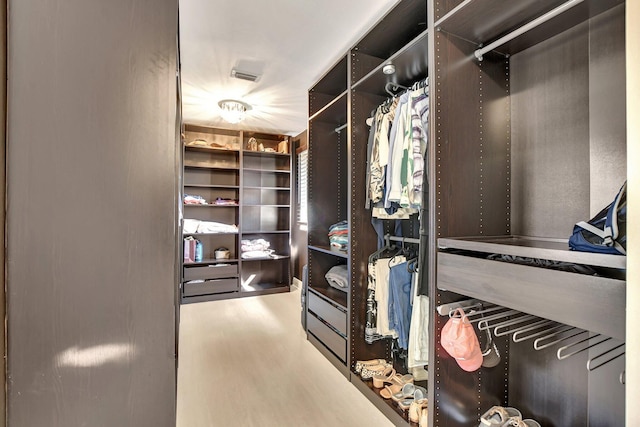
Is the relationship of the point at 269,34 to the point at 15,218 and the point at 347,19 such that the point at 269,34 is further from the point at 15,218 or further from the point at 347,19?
the point at 15,218

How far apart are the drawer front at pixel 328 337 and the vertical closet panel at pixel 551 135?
1.43 metres

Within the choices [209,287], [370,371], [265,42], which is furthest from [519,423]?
[209,287]

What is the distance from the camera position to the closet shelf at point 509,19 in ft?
3.97

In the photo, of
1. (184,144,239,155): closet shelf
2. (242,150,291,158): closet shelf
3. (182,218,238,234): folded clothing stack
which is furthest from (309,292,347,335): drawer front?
(184,144,239,155): closet shelf

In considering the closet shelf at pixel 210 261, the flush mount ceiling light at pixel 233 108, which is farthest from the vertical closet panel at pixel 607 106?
the closet shelf at pixel 210 261

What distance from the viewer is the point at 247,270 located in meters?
4.63

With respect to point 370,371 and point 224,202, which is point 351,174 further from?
point 224,202

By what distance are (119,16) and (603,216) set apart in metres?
1.52

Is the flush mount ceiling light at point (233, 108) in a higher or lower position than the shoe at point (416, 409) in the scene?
higher

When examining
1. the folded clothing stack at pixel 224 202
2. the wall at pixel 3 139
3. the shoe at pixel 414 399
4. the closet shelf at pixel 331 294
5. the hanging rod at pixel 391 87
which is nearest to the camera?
the wall at pixel 3 139

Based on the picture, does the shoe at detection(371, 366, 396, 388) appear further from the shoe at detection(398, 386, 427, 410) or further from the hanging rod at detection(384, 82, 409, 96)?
the hanging rod at detection(384, 82, 409, 96)

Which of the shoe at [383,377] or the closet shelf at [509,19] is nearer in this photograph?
the closet shelf at [509,19]

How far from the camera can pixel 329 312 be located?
243cm

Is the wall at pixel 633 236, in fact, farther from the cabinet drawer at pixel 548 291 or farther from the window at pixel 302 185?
the window at pixel 302 185
